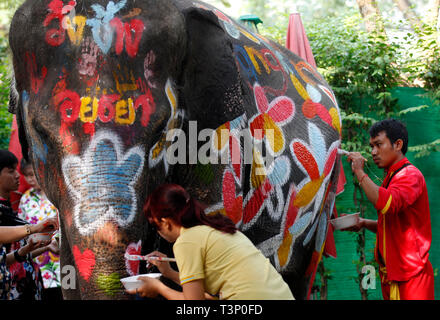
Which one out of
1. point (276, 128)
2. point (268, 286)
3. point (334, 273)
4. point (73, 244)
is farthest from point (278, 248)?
point (334, 273)

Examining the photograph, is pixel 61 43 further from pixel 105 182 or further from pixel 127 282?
pixel 127 282

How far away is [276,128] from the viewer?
452 cm

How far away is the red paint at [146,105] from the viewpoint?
3.24 metres

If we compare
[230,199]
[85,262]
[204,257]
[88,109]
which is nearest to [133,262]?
[85,262]

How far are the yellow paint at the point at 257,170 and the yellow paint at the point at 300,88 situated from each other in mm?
953

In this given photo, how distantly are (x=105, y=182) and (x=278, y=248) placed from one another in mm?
1923

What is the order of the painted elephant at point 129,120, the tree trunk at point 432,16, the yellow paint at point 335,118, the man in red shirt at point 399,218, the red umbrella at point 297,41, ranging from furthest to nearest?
the tree trunk at point 432,16, the red umbrella at point 297,41, the yellow paint at point 335,118, the man in red shirt at point 399,218, the painted elephant at point 129,120

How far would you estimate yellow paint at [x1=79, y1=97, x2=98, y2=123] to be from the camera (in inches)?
123

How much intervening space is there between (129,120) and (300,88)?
219cm

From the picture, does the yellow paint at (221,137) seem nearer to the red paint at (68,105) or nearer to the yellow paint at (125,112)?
the yellow paint at (125,112)

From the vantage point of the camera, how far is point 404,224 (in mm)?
4664

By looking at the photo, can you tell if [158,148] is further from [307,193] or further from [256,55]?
Result: [307,193]

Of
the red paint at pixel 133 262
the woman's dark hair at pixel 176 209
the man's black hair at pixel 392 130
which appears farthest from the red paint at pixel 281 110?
the red paint at pixel 133 262

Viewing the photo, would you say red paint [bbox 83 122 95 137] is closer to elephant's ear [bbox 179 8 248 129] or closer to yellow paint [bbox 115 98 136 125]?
yellow paint [bbox 115 98 136 125]
